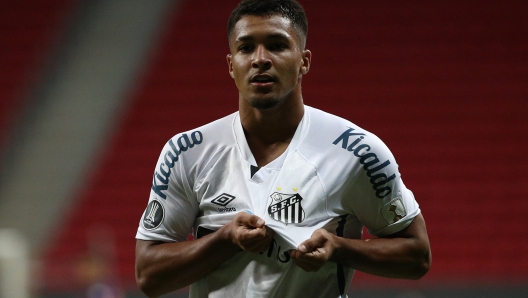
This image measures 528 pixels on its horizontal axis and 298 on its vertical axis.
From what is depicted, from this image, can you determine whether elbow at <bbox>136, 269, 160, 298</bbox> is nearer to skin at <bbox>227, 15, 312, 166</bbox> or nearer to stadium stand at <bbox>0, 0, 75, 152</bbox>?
skin at <bbox>227, 15, 312, 166</bbox>

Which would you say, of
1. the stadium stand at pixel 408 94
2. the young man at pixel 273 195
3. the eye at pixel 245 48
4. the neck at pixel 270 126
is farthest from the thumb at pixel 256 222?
the stadium stand at pixel 408 94

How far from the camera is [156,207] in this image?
193 cm

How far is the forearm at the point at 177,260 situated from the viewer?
178 cm

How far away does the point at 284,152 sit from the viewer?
1.94 metres

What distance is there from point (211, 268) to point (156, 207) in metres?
0.23

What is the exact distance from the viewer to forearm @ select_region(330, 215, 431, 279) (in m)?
A: 1.80

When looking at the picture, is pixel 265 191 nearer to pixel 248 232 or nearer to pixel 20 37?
pixel 248 232

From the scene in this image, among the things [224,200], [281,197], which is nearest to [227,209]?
[224,200]

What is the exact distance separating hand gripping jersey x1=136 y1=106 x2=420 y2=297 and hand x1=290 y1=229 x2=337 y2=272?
0.08 metres

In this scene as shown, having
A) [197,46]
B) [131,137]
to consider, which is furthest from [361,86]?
[131,137]

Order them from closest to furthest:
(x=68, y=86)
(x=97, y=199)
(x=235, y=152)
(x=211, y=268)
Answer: (x=68, y=86)
(x=211, y=268)
(x=235, y=152)
(x=97, y=199)

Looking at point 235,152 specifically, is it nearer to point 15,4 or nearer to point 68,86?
A: point 68,86

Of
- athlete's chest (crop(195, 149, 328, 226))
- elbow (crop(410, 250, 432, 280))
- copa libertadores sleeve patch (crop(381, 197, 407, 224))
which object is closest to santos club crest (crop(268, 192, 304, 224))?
athlete's chest (crop(195, 149, 328, 226))

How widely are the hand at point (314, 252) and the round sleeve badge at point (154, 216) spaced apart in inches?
15.2
